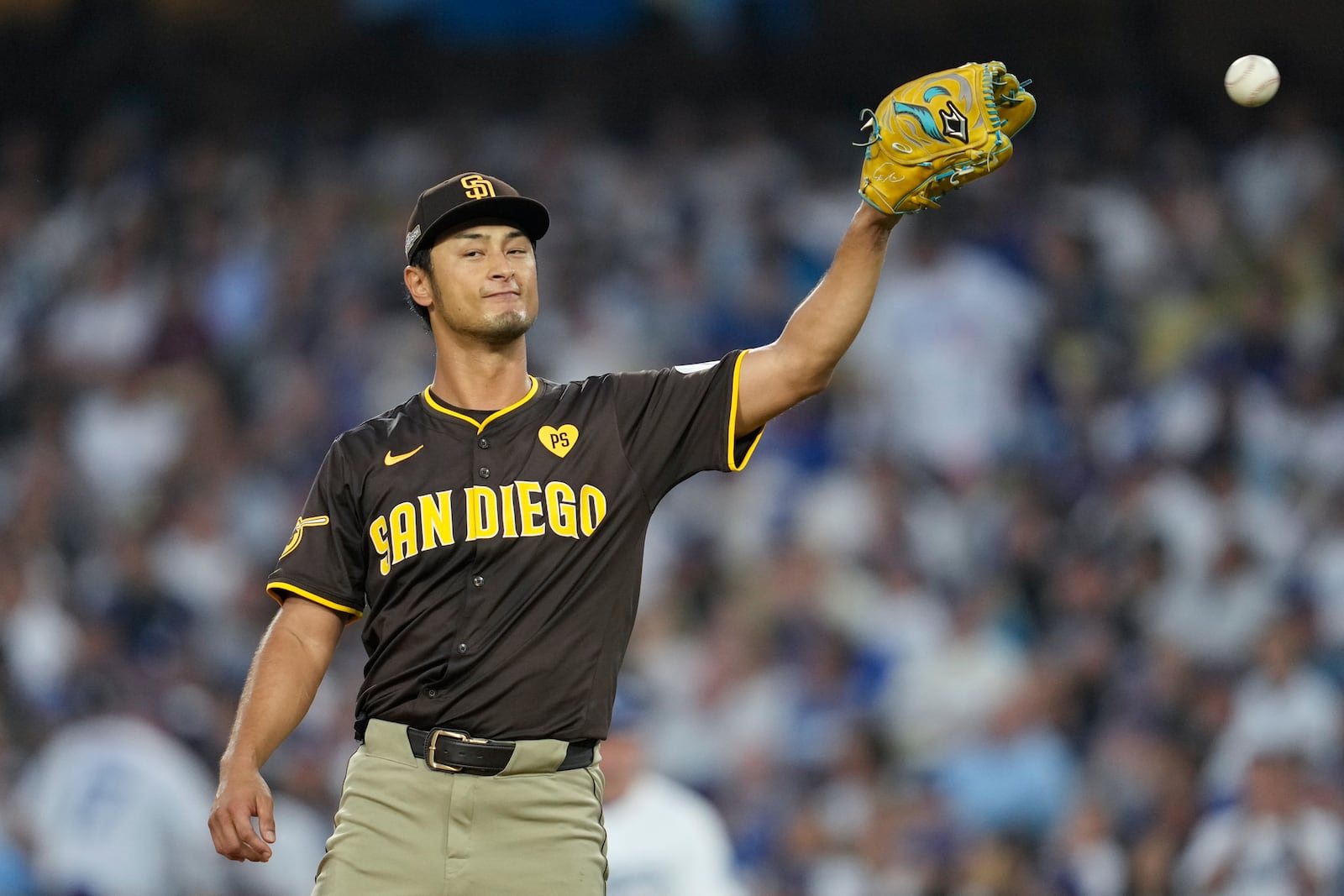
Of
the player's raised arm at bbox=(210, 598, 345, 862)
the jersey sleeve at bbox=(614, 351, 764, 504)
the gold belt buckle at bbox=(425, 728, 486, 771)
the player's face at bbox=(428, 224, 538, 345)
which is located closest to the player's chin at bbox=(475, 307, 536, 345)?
the player's face at bbox=(428, 224, 538, 345)

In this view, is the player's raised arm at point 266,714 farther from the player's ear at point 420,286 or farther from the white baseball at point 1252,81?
the white baseball at point 1252,81

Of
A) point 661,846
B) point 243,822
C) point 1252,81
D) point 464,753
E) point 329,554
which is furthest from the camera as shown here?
point 661,846

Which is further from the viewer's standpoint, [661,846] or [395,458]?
[661,846]

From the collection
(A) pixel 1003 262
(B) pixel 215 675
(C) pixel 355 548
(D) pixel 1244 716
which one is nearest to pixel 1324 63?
(A) pixel 1003 262

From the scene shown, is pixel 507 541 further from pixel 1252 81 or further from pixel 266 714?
pixel 1252 81

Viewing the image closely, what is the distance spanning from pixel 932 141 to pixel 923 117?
6 cm

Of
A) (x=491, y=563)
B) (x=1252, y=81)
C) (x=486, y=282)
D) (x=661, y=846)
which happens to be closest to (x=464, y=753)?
(x=491, y=563)

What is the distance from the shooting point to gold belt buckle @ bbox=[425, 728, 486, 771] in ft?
11.0

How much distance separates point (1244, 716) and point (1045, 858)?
103 cm

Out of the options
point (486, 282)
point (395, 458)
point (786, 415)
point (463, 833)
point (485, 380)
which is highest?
point (786, 415)

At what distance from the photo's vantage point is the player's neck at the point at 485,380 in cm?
370

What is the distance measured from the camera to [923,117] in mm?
3381

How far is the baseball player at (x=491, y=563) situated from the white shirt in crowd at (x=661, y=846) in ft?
6.66

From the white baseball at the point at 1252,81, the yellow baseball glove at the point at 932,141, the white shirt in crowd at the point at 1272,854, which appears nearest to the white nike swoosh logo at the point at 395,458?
the yellow baseball glove at the point at 932,141
